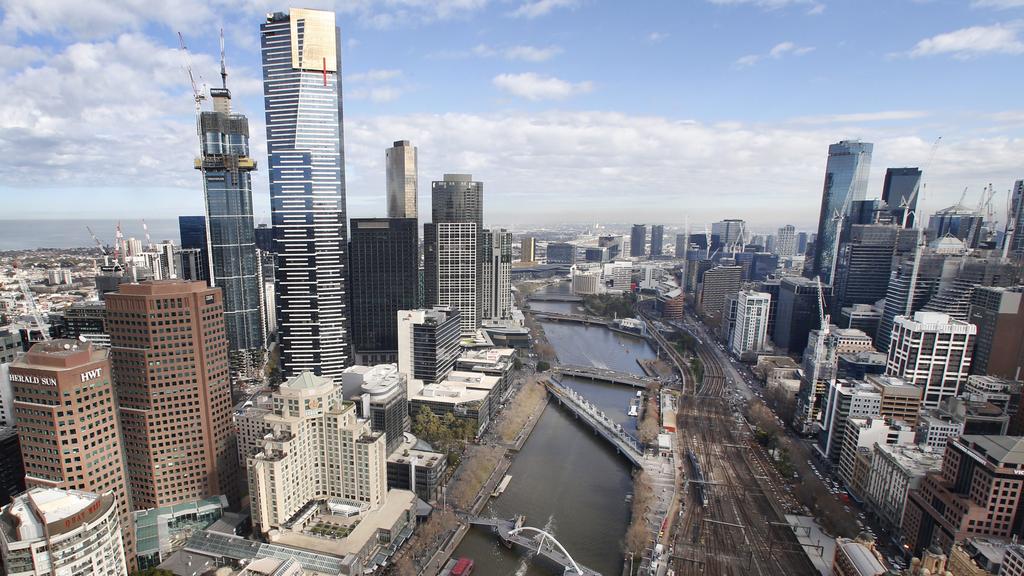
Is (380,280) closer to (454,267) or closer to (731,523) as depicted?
(454,267)

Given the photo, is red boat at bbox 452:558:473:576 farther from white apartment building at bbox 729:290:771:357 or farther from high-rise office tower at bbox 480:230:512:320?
high-rise office tower at bbox 480:230:512:320

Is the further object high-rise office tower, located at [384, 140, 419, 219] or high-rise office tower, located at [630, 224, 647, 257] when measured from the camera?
high-rise office tower, located at [630, 224, 647, 257]

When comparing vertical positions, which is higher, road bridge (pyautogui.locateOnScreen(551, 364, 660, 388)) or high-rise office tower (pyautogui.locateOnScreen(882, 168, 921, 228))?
high-rise office tower (pyautogui.locateOnScreen(882, 168, 921, 228))

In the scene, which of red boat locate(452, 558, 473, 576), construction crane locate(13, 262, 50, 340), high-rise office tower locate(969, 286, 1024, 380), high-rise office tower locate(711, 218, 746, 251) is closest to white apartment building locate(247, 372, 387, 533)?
red boat locate(452, 558, 473, 576)

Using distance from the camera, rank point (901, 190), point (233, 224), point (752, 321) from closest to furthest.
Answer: point (233, 224) < point (752, 321) < point (901, 190)

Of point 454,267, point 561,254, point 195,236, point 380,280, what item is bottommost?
point 561,254

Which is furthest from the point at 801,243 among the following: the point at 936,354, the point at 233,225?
the point at 233,225

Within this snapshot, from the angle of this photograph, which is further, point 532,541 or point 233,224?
point 233,224
